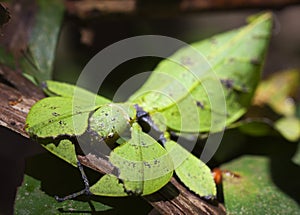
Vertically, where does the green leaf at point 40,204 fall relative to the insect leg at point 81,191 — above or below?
below

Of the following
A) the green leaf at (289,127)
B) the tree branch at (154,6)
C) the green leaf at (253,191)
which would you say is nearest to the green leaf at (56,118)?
the green leaf at (253,191)

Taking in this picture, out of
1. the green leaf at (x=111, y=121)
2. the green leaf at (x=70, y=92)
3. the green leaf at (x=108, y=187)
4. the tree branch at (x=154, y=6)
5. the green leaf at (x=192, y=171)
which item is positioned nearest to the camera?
the green leaf at (x=108, y=187)

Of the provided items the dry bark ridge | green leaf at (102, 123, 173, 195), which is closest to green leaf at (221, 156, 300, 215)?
the dry bark ridge

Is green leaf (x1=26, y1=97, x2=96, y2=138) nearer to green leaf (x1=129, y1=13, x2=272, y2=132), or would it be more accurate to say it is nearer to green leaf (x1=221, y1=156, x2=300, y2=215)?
green leaf (x1=129, y1=13, x2=272, y2=132)

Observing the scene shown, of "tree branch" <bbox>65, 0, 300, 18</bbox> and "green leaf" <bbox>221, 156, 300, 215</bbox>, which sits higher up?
"tree branch" <bbox>65, 0, 300, 18</bbox>

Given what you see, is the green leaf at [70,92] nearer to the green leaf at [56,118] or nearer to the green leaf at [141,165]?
the green leaf at [56,118]

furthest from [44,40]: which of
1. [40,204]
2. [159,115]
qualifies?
[40,204]
